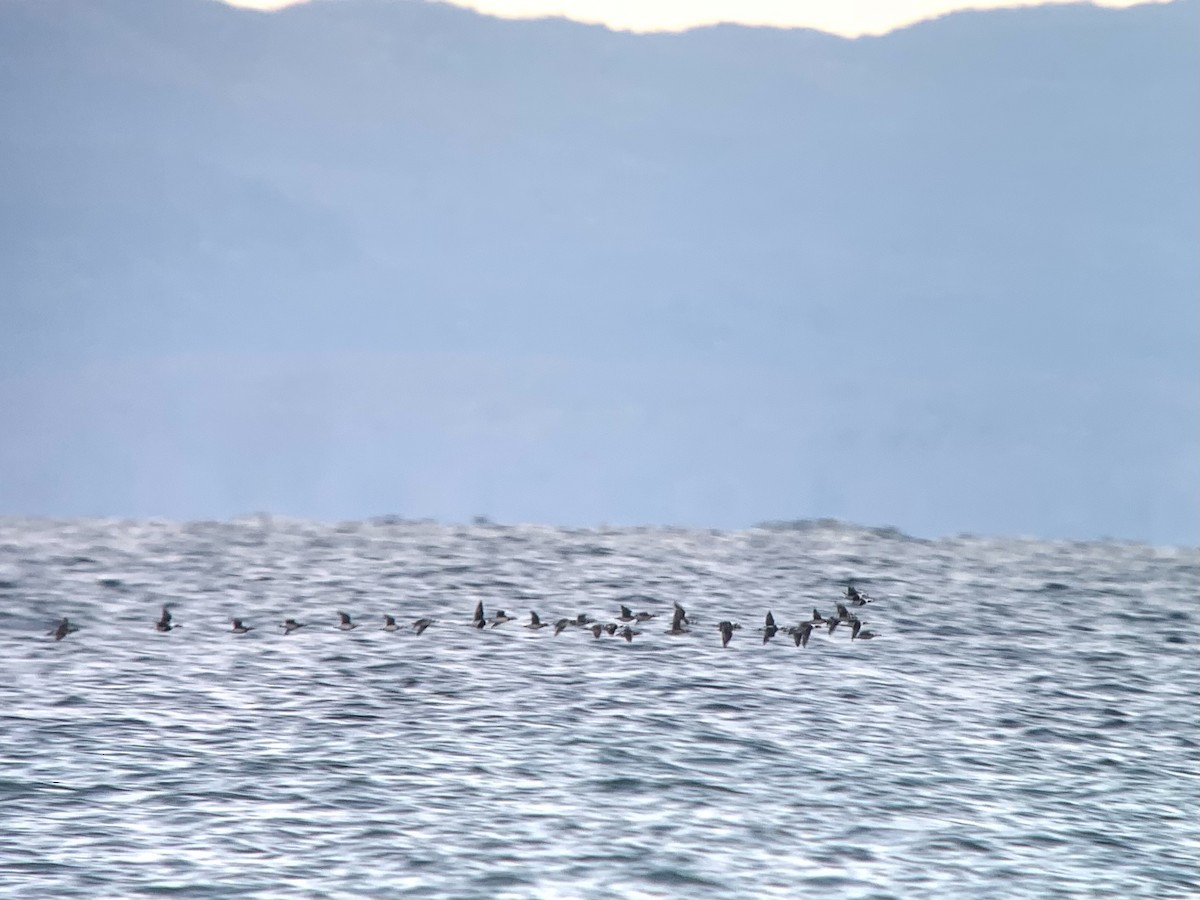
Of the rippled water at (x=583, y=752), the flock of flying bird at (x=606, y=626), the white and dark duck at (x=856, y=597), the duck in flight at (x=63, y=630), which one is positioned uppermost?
the white and dark duck at (x=856, y=597)

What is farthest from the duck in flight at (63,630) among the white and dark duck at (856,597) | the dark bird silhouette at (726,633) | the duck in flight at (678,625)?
the white and dark duck at (856,597)

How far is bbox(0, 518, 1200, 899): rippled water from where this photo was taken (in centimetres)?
1919

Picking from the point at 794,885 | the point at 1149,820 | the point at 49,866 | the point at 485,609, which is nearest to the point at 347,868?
the point at 49,866

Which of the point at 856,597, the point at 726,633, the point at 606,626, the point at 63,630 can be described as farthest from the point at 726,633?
the point at 63,630

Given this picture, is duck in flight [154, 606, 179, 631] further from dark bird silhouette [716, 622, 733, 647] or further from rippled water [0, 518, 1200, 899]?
dark bird silhouette [716, 622, 733, 647]

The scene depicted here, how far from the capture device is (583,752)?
84.2 feet

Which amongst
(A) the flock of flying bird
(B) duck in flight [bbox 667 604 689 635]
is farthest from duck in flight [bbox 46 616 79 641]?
(B) duck in flight [bbox 667 604 689 635]

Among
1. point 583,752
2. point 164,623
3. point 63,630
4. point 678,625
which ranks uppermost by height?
point 678,625

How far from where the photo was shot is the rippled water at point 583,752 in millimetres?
19188

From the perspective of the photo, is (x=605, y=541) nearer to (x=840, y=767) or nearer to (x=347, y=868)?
(x=840, y=767)

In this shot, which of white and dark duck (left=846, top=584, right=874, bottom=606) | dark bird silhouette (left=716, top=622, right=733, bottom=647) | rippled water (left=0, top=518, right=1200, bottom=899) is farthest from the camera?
white and dark duck (left=846, top=584, right=874, bottom=606)

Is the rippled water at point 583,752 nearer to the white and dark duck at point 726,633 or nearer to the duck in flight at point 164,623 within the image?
the white and dark duck at point 726,633

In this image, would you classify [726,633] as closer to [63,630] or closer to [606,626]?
[606,626]

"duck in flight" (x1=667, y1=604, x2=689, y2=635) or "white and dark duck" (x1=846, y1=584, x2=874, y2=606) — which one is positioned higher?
→ "white and dark duck" (x1=846, y1=584, x2=874, y2=606)
